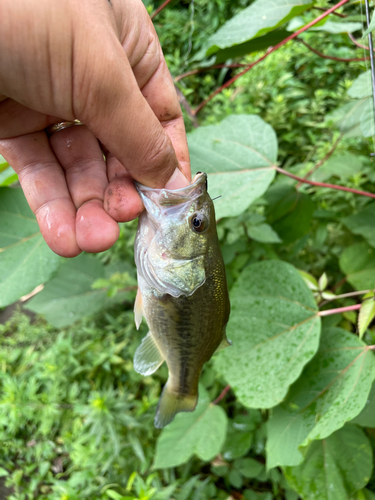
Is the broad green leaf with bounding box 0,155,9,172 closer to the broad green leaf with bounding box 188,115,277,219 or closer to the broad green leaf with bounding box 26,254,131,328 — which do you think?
the broad green leaf with bounding box 188,115,277,219

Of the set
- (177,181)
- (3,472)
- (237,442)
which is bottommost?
(3,472)

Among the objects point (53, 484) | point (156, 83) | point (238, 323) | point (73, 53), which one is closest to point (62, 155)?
point (156, 83)

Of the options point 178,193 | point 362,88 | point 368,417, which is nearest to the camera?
point 178,193

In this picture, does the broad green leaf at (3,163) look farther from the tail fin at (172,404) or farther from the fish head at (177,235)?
the tail fin at (172,404)

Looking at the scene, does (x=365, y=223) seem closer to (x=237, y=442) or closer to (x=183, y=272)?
(x=183, y=272)

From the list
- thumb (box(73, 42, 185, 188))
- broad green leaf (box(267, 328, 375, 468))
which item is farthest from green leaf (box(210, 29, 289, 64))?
broad green leaf (box(267, 328, 375, 468))

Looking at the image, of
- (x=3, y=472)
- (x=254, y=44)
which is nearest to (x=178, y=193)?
(x=254, y=44)
